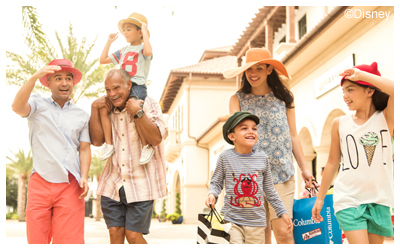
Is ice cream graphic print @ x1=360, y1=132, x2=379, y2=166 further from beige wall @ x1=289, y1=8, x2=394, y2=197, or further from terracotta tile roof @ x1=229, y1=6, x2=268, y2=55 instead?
terracotta tile roof @ x1=229, y1=6, x2=268, y2=55

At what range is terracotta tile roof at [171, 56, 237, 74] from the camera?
101ft

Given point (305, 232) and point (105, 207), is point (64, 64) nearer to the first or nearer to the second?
point (105, 207)

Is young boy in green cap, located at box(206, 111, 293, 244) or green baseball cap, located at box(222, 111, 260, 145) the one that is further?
green baseball cap, located at box(222, 111, 260, 145)

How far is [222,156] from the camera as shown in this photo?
11.8ft

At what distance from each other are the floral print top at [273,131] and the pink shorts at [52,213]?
159 cm

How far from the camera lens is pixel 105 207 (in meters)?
3.67

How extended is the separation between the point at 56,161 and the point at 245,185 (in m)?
1.49

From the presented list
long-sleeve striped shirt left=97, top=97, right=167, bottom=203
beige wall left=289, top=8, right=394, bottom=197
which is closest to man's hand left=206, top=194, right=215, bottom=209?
long-sleeve striped shirt left=97, top=97, right=167, bottom=203

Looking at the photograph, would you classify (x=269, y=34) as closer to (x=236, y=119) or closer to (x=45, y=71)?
(x=236, y=119)

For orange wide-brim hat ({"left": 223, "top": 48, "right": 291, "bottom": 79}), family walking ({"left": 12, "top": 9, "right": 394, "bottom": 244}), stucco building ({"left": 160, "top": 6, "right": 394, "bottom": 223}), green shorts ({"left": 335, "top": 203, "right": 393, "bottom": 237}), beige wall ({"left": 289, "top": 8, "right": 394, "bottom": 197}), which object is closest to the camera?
green shorts ({"left": 335, "top": 203, "right": 393, "bottom": 237})

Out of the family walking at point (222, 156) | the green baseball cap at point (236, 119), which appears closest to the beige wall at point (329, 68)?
the family walking at point (222, 156)

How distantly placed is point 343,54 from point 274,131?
969 centimetres

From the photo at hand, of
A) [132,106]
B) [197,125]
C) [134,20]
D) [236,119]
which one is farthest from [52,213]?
[197,125]

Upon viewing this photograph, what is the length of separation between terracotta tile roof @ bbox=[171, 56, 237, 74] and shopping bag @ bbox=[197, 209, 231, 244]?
27.5m
